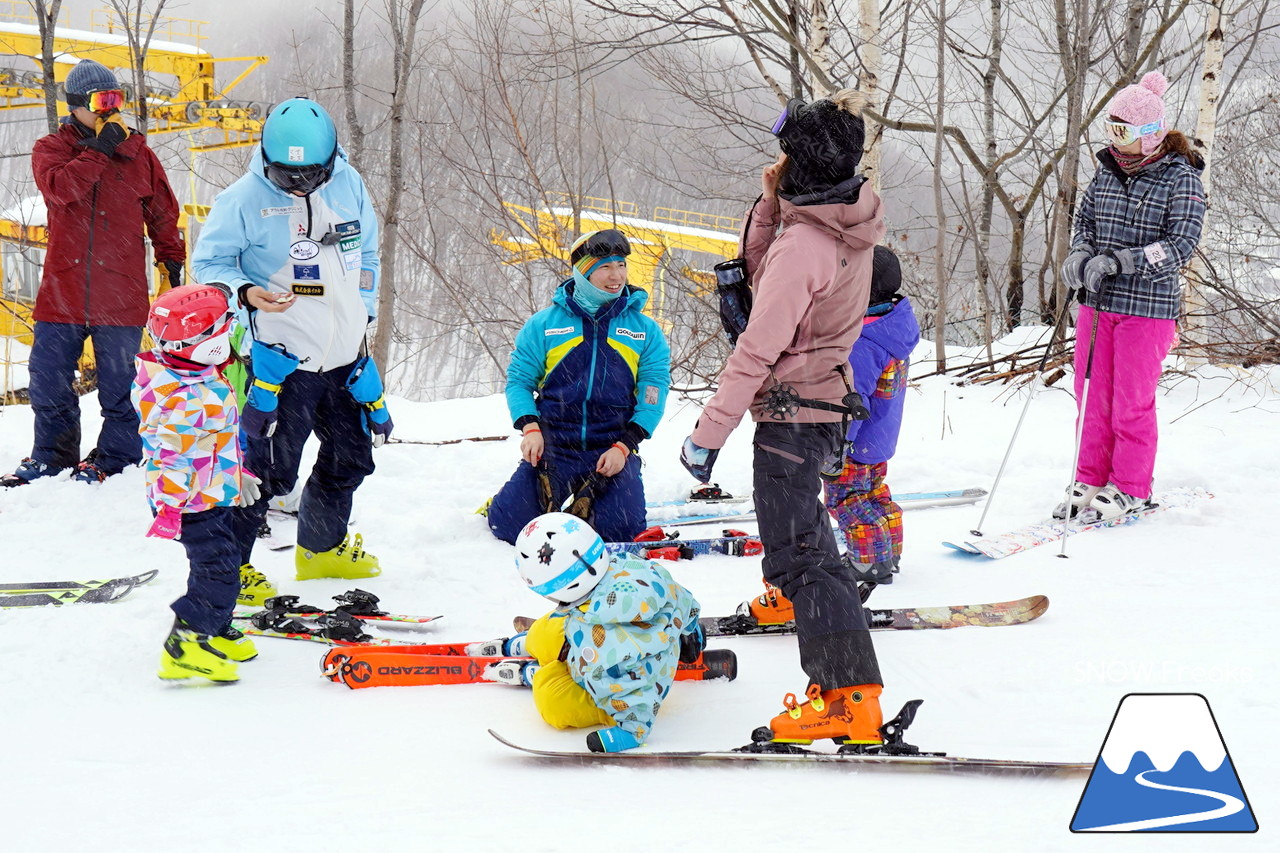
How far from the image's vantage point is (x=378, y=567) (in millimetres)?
4324

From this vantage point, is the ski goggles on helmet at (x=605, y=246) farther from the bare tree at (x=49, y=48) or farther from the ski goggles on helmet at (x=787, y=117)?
the bare tree at (x=49, y=48)

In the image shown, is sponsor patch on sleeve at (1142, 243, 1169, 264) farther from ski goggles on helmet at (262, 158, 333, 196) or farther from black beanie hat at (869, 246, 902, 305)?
ski goggles on helmet at (262, 158, 333, 196)

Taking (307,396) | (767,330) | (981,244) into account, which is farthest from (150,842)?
(981,244)

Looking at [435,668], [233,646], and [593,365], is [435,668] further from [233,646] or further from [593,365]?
[593,365]

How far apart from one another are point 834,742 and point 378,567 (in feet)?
8.29

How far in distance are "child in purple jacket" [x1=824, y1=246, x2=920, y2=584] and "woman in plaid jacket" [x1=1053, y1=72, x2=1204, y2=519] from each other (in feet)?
3.37

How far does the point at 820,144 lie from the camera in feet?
8.37

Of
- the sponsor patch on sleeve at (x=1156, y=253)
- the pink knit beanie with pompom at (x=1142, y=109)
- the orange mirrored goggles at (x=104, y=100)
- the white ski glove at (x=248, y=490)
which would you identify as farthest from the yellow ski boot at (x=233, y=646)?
the pink knit beanie with pompom at (x=1142, y=109)

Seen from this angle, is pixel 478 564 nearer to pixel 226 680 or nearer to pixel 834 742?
pixel 226 680

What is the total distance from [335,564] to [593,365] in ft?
5.15

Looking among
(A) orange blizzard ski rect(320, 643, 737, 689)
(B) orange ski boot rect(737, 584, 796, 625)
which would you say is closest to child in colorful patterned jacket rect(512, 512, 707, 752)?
(A) orange blizzard ski rect(320, 643, 737, 689)

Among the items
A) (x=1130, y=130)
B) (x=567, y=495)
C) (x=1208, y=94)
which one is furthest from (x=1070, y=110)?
(x=567, y=495)

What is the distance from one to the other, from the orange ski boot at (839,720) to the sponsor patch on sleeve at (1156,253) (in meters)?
2.99

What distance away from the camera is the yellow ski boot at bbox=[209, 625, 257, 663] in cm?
310
